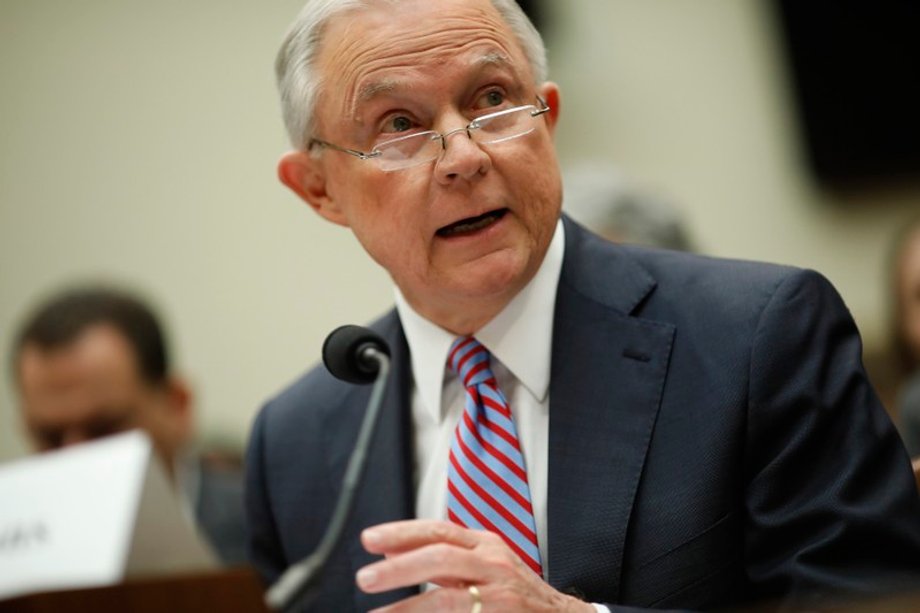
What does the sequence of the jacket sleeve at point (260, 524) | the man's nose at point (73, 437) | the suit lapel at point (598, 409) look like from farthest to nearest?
the man's nose at point (73, 437)
the jacket sleeve at point (260, 524)
the suit lapel at point (598, 409)

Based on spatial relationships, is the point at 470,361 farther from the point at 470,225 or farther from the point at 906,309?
the point at 906,309

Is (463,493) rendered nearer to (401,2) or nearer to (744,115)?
(401,2)

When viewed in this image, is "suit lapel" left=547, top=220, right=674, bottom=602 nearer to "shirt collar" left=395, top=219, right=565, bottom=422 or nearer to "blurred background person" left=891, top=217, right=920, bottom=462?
"shirt collar" left=395, top=219, right=565, bottom=422

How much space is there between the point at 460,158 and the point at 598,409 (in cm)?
38

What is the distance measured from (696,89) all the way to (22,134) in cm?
227

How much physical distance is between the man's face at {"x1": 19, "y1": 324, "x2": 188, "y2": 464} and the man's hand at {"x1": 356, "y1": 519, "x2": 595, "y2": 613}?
1.68 metres

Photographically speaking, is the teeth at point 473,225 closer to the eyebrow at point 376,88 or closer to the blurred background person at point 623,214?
the eyebrow at point 376,88

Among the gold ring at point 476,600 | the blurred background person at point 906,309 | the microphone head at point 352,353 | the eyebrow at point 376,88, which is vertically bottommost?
the blurred background person at point 906,309

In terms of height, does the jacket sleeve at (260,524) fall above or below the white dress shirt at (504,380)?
below

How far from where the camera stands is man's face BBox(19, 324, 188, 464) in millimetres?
2896

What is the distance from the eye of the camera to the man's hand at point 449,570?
1.36 meters

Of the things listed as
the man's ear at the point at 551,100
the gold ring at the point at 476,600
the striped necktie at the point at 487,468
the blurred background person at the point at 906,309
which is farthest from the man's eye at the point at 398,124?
the blurred background person at the point at 906,309

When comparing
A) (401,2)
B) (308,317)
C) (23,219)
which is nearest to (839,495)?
(401,2)

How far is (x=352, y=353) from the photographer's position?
161 cm
